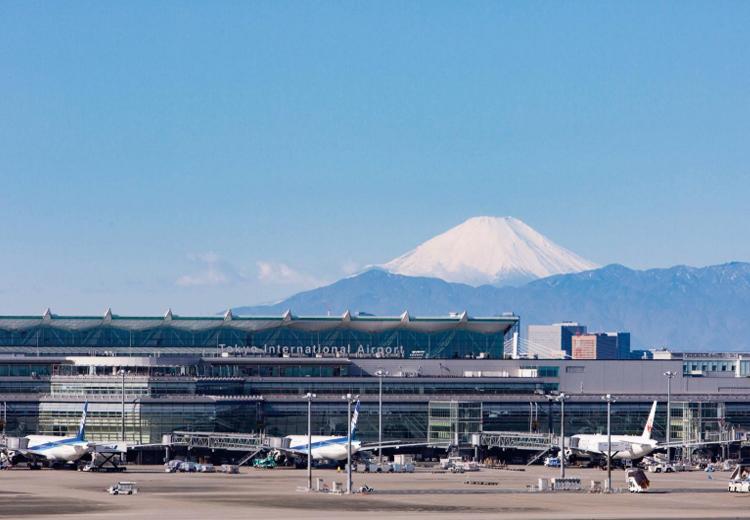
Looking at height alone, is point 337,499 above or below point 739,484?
below

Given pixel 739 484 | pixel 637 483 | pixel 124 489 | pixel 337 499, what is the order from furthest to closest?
pixel 739 484, pixel 637 483, pixel 124 489, pixel 337 499

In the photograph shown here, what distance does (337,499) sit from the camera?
150750mm

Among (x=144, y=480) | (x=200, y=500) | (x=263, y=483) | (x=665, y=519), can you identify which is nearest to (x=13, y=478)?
(x=144, y=480)

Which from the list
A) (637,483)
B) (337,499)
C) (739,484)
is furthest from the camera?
(739,484)

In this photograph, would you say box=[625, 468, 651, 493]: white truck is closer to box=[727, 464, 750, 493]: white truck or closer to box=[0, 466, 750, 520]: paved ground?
box=[0, 466, 750, 520]: paved ground

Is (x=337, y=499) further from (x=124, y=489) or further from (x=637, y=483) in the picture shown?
(x=637, y=483)

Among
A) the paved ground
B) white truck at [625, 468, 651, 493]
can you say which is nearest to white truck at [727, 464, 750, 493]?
the paved ground

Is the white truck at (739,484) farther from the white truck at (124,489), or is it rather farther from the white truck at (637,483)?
the white truck at (124,489)

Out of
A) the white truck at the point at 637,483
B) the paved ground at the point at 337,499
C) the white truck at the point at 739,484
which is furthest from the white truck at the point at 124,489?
the white truck at the point at 739,484

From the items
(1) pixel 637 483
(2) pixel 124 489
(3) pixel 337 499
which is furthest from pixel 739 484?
(2) pixel 124 489

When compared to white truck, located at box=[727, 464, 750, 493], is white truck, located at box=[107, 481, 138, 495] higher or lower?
lower

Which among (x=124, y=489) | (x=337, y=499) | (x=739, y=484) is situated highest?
(x=739, y=484)

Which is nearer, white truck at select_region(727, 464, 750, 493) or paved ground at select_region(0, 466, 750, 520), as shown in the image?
paved ground at select_region(0, 466, 750, 520)

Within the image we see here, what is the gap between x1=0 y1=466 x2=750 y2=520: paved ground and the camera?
134 metres
